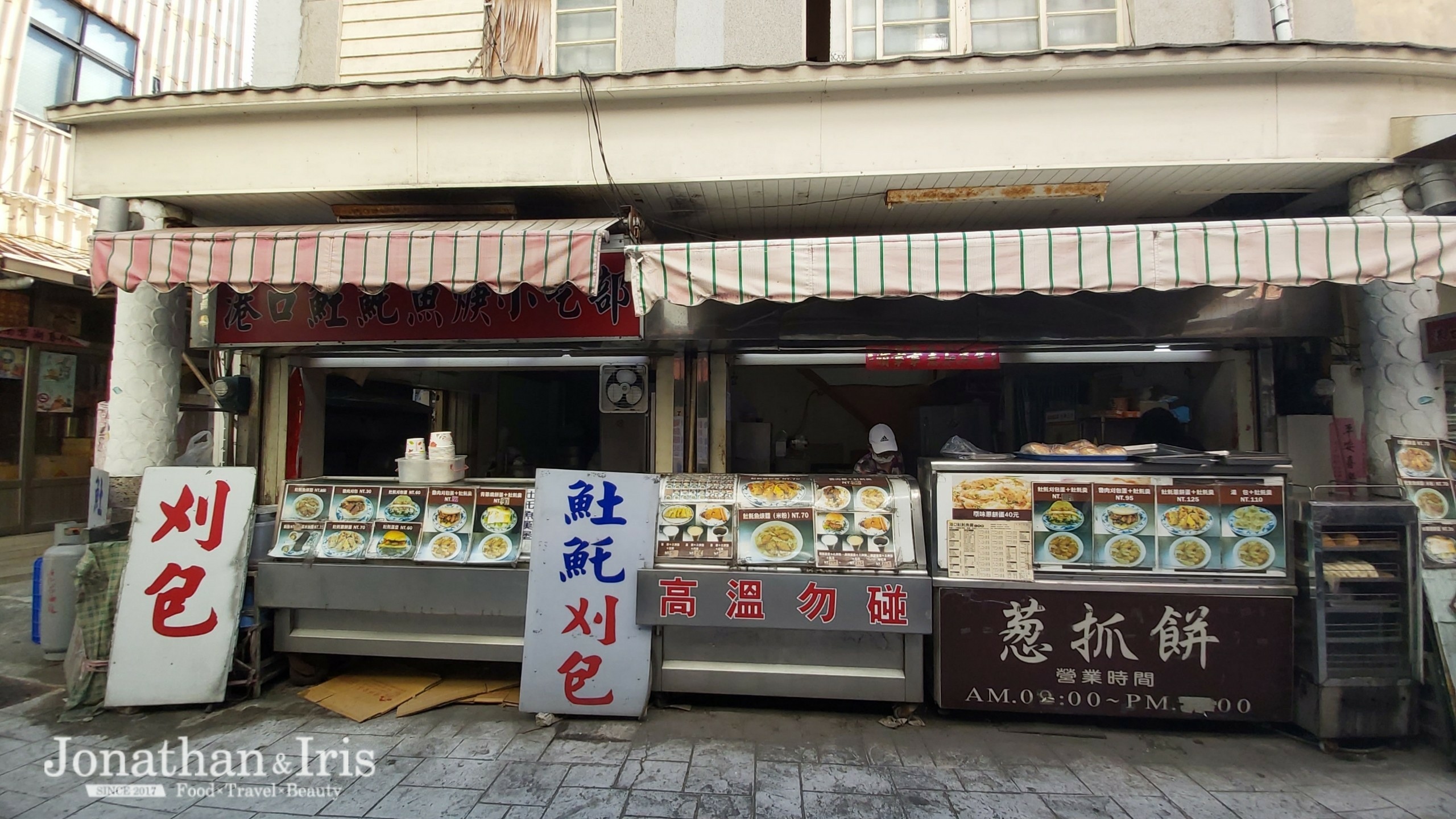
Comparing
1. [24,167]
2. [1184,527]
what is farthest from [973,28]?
[24,167]

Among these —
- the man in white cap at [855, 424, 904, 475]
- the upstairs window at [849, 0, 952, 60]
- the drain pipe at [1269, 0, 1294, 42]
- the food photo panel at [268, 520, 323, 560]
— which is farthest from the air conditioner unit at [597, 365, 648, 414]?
the drain pipe at [1269, 0, 1294, 42]

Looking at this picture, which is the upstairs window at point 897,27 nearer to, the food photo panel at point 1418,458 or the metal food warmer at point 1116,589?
the metal food warmer at point 1116,589

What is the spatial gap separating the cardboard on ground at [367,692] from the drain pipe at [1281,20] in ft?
28.3

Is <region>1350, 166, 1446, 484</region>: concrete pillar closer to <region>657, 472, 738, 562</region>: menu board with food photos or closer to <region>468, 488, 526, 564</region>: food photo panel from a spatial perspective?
<region>657, 472, 738, 562</region>: menu board with food photos

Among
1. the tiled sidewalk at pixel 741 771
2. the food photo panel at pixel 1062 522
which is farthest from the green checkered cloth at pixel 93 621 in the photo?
the food photo panel at pixel 1062 522

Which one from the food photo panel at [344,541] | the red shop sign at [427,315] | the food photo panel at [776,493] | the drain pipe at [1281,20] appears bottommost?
the food photo panel at [344,541]

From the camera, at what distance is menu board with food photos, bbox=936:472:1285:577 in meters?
3.95

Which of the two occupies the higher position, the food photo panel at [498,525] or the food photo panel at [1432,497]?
the food photo panel at [1432,497]

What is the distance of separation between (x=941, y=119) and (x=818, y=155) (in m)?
1.00

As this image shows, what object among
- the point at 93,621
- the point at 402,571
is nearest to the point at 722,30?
the point at 402,571

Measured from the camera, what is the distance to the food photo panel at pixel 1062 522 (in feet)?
13.3

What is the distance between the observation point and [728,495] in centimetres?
442

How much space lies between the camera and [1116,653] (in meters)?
3.92

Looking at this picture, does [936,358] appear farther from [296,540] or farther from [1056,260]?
[296,540]
